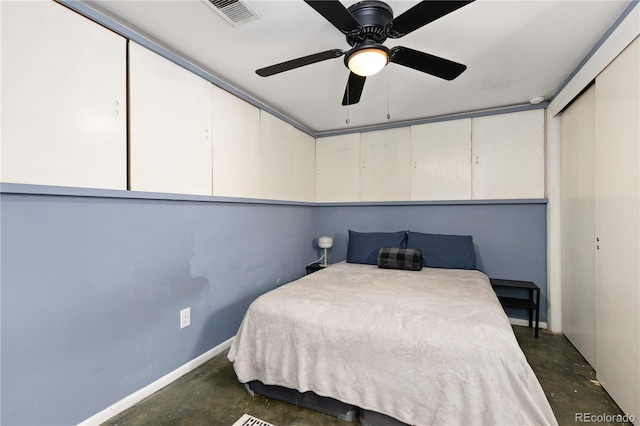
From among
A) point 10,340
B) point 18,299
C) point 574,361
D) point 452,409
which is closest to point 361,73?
point 452,409

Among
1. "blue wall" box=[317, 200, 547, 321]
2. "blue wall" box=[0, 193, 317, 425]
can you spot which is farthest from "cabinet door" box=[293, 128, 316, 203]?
"blue wall" box=[0, 193, 317, 425]

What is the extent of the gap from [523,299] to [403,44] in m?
2.74

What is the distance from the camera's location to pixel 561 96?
250 cm

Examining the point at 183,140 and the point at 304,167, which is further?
the point at 304,167

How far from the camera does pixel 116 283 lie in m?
1.67

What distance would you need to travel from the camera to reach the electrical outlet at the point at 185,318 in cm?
207

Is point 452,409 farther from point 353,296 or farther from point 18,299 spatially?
point 18,299

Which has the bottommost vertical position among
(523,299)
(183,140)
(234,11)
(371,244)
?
(523,299)

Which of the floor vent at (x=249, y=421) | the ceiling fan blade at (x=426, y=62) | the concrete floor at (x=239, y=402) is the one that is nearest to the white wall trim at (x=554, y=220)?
the concrete floor at (x=239, y=402)

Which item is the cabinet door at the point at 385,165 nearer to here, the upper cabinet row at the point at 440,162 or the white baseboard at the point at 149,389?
the upper cabinet row at the point at 440,162

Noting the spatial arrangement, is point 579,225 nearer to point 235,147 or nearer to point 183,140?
point 235,147

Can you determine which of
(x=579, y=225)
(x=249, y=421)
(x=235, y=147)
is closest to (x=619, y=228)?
(x=579, y=225)

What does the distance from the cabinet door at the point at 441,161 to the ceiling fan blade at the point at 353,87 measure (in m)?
1.55

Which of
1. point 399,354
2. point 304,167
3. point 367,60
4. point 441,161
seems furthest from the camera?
point 304,167
